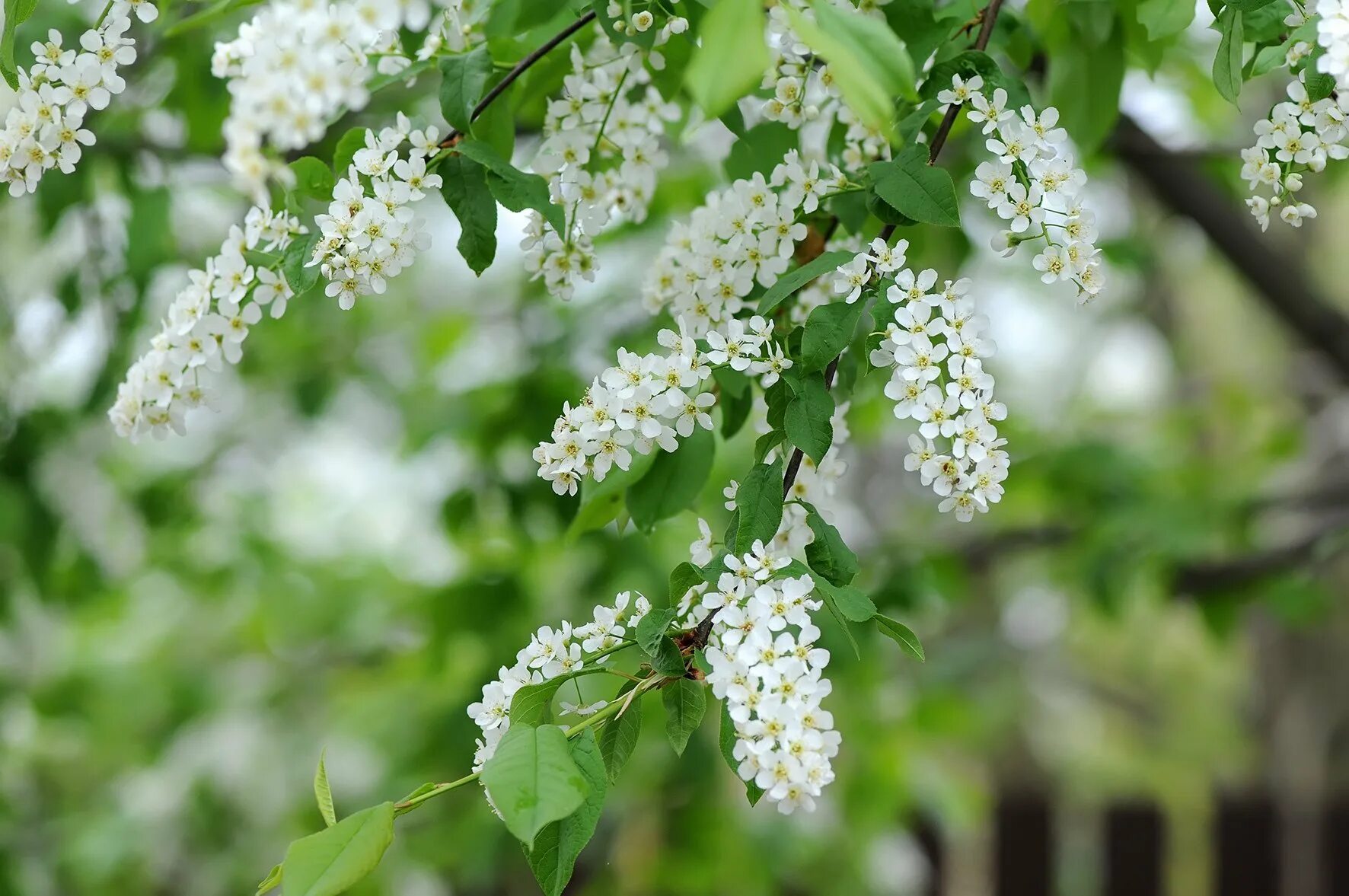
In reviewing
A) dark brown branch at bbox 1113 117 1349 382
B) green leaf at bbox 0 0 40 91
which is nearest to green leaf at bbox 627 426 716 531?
green leaf at bbox 0 0 40 91

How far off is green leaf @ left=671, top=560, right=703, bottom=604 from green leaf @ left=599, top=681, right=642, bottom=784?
67 mm

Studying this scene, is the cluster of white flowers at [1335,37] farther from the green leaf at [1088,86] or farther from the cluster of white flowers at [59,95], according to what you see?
the cluster of white flowers at [59,95]

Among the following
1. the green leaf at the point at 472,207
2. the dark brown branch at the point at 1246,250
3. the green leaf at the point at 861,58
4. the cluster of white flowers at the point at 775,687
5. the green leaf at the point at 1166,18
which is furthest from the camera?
the dark brown branch at the point at 1246,250

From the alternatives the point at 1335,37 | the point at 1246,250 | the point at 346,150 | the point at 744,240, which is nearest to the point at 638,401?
the point at 744,240

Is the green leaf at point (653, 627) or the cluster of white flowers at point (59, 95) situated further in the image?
the cluster of white flowers at point (59, 95)

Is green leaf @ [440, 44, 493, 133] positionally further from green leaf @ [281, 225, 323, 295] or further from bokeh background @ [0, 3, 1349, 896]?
bokeh background @ [0, 3, 1349, 896]

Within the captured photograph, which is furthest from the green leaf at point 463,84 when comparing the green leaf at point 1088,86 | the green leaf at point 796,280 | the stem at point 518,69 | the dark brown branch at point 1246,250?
the dark brown branch at point 1246,250

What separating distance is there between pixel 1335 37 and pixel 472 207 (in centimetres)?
60

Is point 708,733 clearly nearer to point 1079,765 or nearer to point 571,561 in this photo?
point 571,561

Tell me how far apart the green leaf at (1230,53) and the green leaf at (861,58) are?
0.36 meters

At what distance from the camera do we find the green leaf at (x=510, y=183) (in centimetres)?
91

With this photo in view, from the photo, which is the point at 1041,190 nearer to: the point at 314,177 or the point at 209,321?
the point at 314,177

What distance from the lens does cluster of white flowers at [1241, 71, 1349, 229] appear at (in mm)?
908

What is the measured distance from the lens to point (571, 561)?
372 centimetres
